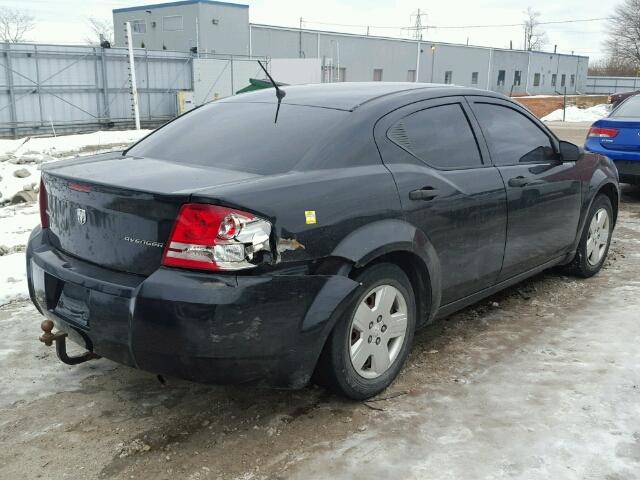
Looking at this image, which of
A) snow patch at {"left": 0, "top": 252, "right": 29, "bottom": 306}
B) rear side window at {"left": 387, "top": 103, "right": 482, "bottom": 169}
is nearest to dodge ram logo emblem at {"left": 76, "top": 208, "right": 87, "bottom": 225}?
rear side window at {"left": 387, "top": 103, "right": 482, "bottom": 169}

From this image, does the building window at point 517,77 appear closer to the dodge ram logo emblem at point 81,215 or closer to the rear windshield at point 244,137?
the rear windshield at point 244,137

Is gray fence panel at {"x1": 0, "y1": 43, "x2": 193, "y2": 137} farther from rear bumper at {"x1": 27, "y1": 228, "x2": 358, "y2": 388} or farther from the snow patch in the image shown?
rear bumper at {"x1": 27, "y1": 228, "x2": 358, "y2": 388}

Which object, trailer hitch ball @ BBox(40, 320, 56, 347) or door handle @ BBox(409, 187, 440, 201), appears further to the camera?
door handle @ BBox(409, 187, 440, 201)

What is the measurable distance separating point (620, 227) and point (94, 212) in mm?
6376

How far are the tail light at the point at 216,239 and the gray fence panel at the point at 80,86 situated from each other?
803 inches

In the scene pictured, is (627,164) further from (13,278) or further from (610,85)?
(610,85)

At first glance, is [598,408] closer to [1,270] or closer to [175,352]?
[175,352]

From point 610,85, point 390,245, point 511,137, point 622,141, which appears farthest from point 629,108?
point 610,85

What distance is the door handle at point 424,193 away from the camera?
340 centimetres

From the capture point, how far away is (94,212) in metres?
2.98

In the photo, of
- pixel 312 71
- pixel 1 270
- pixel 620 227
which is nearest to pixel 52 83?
pixel 312 71

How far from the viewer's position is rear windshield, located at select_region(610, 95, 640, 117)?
890 centimetres

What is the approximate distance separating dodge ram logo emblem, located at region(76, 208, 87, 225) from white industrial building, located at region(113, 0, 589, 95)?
986 inches

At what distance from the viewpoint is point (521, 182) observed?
4211 mm
